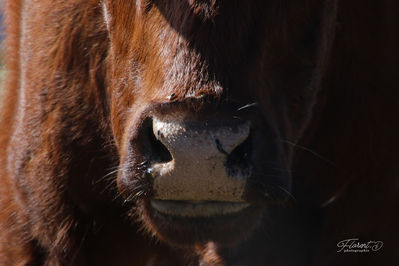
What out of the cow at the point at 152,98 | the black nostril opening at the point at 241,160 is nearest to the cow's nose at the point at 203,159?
the black nostril opening at the point at 241,160

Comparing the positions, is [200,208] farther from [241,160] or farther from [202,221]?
[241,160]

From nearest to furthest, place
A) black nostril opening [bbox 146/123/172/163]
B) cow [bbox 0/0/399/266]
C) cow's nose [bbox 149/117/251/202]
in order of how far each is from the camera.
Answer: cow's nose [bbox 149/117/251/202]
black nostril opening [bbox 146/123/172/163]
cow [bbox 0/0/399/266]

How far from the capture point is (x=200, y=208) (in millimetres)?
2775

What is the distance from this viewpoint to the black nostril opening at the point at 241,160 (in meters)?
2.63

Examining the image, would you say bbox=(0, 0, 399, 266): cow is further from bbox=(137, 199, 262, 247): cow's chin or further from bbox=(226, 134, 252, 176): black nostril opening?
bbox=(226, 134, 252, 176): black nostril opening

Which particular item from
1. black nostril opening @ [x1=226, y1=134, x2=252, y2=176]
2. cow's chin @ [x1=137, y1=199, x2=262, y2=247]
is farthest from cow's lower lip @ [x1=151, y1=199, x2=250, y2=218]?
black nostril opening @ [x1=226, y1=134, x2=252, y2=176]

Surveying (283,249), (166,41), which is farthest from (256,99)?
(283,249)

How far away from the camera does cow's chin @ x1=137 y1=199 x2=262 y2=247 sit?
2791 mm

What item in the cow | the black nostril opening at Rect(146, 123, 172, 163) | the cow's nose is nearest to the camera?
the cow's nose

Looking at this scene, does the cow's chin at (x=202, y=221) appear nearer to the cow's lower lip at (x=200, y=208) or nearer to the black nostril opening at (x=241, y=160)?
the cow's lower lip at (x=200, y=208)

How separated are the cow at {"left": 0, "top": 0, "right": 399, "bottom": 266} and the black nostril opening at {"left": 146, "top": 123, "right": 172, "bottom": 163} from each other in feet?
0.29

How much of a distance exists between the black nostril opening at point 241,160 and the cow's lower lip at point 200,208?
0.60ft

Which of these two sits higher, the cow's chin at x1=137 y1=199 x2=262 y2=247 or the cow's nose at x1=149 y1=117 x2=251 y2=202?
the cow's nose at x1=149 y1=117 x2=251 y2=202

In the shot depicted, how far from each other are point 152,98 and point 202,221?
46 cm
